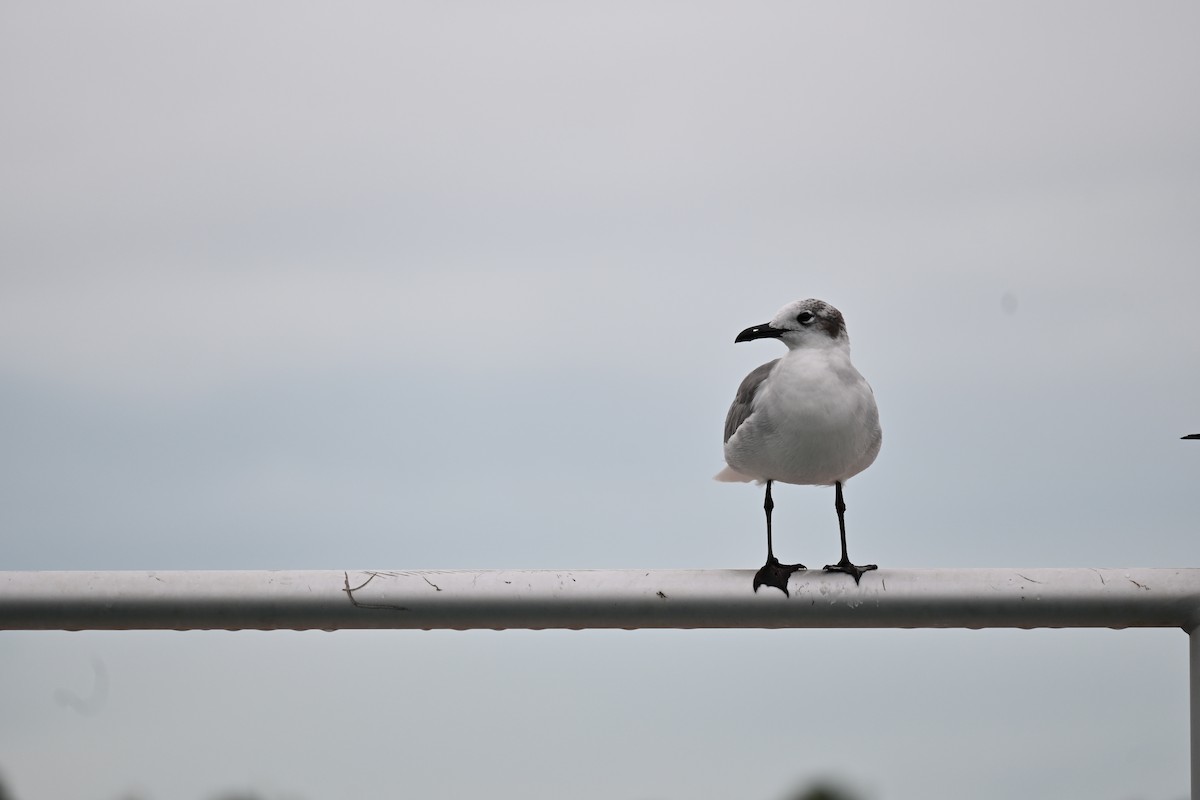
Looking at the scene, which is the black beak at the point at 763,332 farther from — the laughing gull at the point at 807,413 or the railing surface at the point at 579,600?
the railing surface at the point at 579,600

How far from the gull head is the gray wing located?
0.26 feet

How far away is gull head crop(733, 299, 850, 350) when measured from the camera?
3127 millimetres

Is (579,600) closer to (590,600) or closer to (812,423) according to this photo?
(590,600)

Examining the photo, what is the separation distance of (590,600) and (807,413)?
110 cm

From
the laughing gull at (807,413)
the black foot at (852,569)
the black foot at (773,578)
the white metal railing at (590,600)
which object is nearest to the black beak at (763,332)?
the laughing gull at (807,413)

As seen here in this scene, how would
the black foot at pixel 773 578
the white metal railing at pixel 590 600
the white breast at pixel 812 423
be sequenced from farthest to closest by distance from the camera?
the white breast at pixel 812 423, the black foot at pixel 773 578, the white metal railing at pixel 590 600

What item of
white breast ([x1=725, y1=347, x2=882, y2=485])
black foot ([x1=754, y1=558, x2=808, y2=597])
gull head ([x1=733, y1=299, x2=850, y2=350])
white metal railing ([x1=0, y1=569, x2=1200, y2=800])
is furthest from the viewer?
gull head ([x1=733, y1=299, x2=850, y2=350])

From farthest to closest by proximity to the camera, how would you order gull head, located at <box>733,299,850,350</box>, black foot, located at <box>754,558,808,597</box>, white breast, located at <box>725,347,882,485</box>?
1. gull head, located at <box>733,299,850,350</box>
2. white breast, located at <box>725,347,882,485</box>
3. black foot, located at <box>754,558,808,597</box>

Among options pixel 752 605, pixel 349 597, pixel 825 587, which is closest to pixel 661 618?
pixel 752 605

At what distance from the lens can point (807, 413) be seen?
291 cm

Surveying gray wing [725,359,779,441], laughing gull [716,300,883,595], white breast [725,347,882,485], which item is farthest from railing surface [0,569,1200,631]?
gray wing [725,359,779,441]

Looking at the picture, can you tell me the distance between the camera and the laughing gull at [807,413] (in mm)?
2916

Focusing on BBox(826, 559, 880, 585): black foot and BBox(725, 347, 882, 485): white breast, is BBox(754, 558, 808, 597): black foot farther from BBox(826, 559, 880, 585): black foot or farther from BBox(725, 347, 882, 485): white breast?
BBox(725, 347, 882, 485): white breast

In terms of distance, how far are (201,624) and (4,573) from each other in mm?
366
